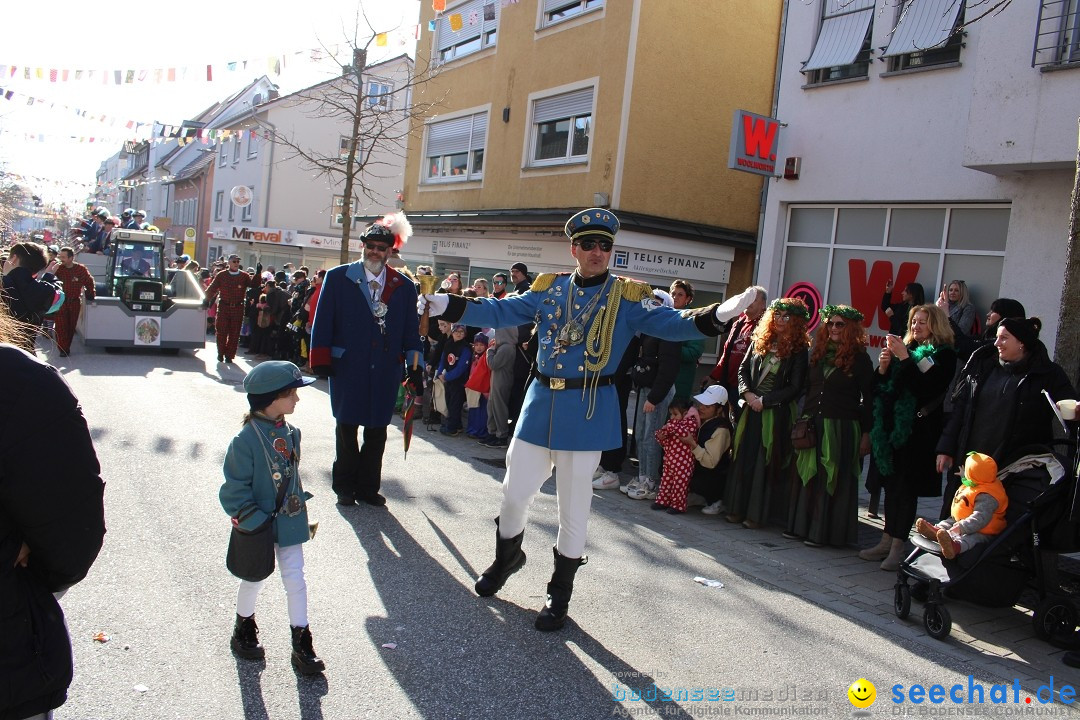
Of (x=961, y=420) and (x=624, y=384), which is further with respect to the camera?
(x=624, y=384)

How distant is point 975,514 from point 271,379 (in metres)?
4.02

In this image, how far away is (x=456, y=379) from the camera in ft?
34.3

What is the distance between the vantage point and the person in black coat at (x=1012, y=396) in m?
5.34

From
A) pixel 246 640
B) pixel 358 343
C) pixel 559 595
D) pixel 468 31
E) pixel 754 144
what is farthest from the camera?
pixel 468 31

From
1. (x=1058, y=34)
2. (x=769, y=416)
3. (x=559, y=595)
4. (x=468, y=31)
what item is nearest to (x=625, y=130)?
(x=468, y=31)

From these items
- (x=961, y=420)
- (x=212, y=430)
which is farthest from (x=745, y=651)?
(x=212, y=430)

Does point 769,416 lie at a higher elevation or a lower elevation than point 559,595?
higher

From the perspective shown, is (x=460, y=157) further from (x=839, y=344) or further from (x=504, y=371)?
(x=839, y=344)

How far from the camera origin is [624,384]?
8.35 m

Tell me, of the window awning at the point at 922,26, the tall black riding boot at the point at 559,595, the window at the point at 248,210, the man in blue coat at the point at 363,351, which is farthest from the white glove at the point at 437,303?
the window at the point at 248,210

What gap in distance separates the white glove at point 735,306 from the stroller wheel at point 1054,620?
281 centimetres

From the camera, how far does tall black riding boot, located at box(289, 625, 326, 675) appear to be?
3.69 metres

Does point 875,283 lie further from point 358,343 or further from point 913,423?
point 358,343

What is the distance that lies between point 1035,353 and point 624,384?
3761mm
